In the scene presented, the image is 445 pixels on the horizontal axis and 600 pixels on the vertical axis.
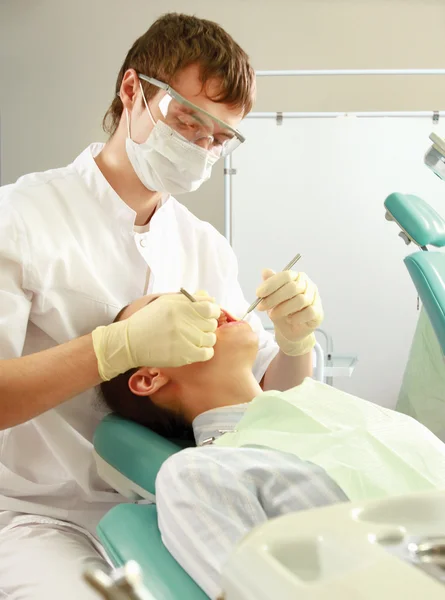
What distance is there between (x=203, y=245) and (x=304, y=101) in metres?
2.57

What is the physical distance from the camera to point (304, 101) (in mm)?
4051

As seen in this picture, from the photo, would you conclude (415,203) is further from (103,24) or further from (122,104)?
(103,24)

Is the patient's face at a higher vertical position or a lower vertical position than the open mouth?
lower

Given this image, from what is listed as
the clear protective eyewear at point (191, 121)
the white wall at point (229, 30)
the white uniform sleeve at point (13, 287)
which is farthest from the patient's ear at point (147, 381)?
the white wall at point (229, 30)

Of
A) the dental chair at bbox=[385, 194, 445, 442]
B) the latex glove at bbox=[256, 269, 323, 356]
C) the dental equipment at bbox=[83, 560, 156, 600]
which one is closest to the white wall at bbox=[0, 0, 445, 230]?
the dental chair at bbox=[385, 194, 445, 442]

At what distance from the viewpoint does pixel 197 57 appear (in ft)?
4.79

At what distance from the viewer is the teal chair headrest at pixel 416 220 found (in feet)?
6.45

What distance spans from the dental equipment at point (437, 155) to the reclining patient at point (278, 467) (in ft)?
2.98

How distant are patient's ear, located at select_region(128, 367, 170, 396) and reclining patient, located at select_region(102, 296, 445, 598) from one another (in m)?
0.14

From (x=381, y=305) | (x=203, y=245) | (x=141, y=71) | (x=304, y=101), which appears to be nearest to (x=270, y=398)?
(x=203, y=245)

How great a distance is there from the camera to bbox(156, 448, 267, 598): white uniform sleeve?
0.86 m

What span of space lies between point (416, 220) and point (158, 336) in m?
1.02

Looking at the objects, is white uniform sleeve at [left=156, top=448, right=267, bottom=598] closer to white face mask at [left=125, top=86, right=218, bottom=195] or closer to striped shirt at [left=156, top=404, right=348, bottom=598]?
striped shirt at [left=156, top=404, right=348, bottom=598]

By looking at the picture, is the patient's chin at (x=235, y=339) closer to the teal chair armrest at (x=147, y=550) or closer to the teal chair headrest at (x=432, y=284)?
the teal chair armrest at (x=147, y=550)
